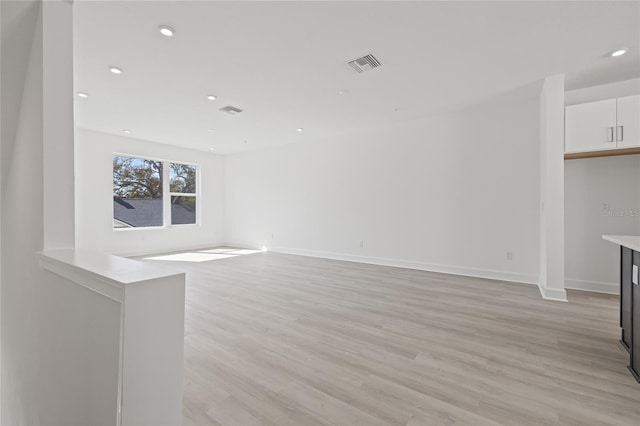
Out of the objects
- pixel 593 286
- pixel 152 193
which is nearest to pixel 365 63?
pixel 593 286

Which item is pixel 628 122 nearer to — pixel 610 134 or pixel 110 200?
pixel 610 134

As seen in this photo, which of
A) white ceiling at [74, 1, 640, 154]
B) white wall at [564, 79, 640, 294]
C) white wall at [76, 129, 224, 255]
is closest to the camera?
white ceiling at [74, 1, 640, 154]

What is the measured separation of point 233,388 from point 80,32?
3191mm

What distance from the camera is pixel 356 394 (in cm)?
163

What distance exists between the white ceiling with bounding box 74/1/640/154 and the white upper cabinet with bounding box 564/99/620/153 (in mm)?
394

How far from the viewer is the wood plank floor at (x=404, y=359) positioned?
1.50 metres

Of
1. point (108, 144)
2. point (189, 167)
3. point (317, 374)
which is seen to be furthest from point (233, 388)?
point (189, 167)

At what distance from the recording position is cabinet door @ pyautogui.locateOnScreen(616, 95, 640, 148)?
3066 millimetres

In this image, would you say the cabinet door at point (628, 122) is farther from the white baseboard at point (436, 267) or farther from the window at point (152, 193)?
the window at point (152, 193)

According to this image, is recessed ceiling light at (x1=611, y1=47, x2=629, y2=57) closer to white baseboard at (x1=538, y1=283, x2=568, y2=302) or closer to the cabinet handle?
the cabinet handle

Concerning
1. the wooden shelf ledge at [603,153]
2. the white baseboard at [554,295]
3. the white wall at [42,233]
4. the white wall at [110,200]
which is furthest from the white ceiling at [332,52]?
the white baseboard at [554,295]

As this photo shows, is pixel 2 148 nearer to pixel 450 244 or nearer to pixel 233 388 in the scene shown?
pixel 233 388

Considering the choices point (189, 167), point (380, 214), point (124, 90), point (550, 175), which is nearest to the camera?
point (550, 175)

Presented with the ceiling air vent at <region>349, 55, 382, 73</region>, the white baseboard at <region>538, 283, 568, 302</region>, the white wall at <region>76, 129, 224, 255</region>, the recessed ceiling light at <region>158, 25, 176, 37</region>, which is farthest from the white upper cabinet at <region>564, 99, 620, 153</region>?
the white wall at <region>76, 129, 224, 255</region>
